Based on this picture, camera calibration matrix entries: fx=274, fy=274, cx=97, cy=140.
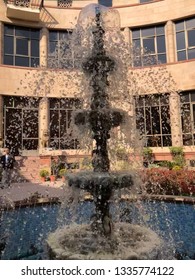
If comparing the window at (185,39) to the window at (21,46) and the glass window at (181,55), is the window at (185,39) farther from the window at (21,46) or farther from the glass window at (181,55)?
the window at (21,46)

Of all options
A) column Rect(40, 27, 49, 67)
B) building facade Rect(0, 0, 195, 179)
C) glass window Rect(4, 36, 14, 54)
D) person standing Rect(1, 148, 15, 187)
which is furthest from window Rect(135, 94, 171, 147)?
glass window Rect(4, 36, 14, 54)

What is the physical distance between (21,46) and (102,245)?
21.0 m

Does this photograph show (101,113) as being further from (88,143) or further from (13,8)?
(13,8)

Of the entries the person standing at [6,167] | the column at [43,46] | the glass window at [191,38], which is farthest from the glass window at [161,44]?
the person standing at [6,167]

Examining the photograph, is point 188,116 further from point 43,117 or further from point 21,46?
point 21,46

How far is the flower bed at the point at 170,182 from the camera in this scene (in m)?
12.7

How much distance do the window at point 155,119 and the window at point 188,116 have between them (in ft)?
3.80

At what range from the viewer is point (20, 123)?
23.5m

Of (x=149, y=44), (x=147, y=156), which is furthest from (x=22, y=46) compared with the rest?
(x=147, y=156)

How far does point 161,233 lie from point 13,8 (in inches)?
807

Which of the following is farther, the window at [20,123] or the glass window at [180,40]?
the glass window at [180,40]

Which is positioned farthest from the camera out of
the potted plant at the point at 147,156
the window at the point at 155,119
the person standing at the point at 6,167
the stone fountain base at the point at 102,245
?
the window at the point at 155,119

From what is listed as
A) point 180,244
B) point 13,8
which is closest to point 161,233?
point 180,244
